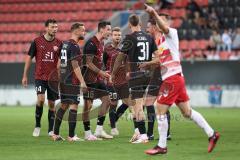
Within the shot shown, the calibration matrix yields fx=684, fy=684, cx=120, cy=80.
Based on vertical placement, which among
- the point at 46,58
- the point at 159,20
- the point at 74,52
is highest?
the point at 159,20

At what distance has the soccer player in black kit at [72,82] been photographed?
12734mm

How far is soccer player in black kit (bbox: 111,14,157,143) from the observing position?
491 inches

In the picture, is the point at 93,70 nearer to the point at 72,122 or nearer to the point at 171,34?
the point at 72,122

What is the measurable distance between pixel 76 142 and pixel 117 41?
9.02 ft

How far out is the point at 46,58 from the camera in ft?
45.8

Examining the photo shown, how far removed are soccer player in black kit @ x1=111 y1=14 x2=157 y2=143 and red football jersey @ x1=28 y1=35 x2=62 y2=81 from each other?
1.65 m

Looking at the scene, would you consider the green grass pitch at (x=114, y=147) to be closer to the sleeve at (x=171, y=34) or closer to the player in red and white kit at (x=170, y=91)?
the player in red and white kit at (x=170, y=91)

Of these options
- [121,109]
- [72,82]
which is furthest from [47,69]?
[121,109]

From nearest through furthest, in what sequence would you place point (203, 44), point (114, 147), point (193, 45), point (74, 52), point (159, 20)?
point (159, 20) < point (114, 147) < point (74, 52) < point (203, 44) < point (193, 45)

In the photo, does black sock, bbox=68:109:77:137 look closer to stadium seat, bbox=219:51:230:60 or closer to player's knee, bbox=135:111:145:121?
player's knee, bbox=135:111:145:121

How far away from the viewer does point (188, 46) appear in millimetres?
28969

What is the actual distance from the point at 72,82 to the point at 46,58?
1.17 metres

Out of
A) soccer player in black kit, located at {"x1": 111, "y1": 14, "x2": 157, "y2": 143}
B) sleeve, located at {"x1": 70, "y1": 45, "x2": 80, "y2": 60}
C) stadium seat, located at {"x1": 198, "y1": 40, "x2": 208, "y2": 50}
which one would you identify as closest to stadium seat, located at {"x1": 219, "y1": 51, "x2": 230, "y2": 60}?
stadium seat, located at {"x1": 198, "y1": 40, "x2": 208, "y2": 50}

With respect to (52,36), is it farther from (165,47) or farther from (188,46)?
A: (188,46)
